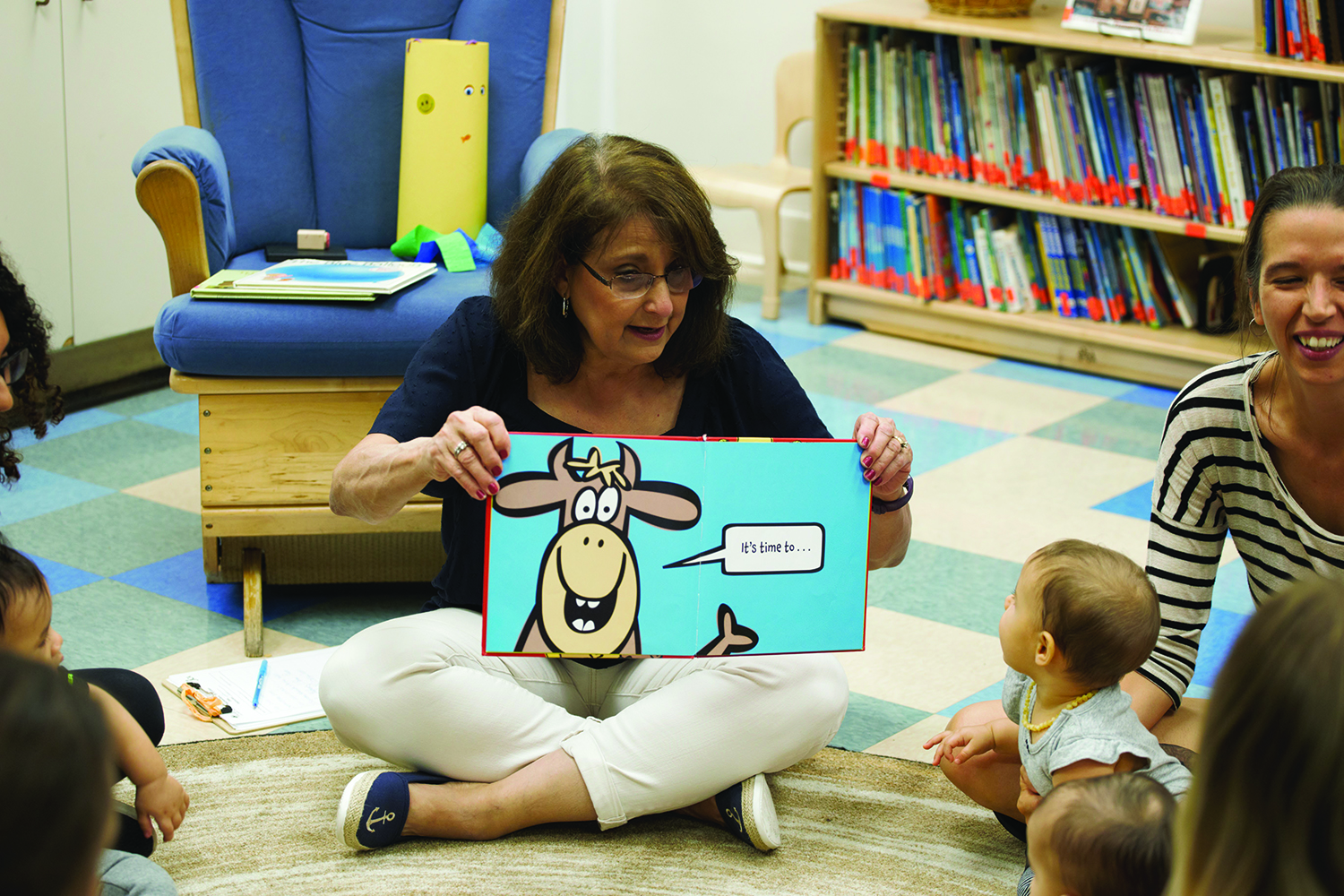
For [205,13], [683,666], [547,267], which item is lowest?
[683,666]

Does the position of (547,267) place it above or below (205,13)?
below

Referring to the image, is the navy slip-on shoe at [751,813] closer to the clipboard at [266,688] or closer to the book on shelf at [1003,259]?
the clipboard at [266,688]

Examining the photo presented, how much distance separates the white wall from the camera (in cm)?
455

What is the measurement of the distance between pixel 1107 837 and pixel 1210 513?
68 cm

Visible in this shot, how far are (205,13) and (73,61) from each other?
761 mm

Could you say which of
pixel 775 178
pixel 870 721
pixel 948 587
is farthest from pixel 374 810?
pixel 775 178

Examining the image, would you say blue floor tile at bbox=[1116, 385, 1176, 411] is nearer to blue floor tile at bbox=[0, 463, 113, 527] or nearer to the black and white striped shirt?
Answer: the black and white striped shirt

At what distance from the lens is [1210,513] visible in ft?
5.45

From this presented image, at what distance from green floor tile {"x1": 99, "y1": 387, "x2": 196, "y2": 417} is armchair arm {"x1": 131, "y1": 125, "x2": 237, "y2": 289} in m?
0.98

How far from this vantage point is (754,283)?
15.6 feet

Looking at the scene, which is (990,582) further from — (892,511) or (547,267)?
(547,267)

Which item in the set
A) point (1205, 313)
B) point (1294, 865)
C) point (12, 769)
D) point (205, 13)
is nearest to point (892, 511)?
point (1294, 865)

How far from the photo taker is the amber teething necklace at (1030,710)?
1.47 metres

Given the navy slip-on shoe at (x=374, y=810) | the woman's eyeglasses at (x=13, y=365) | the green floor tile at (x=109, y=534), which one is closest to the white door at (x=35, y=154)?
the green floor tile at (x=109, y=534)
